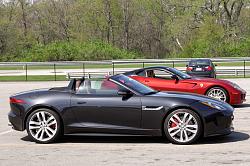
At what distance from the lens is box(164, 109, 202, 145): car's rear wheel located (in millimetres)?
8602

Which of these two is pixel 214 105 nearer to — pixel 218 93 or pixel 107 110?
pixel 107 110

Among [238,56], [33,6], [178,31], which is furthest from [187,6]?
[33,6]

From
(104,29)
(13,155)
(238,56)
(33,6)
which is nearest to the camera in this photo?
(13,155)

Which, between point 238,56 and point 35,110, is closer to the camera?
point 35,110

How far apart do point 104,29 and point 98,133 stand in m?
72.1

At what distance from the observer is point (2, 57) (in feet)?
223

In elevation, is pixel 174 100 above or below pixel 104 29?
below

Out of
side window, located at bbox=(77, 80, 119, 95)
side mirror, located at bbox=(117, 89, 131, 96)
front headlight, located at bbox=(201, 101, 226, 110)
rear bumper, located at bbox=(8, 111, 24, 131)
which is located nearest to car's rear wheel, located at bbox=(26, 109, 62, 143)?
rear bumper, located at bbox=(8, 111, 24, 131)

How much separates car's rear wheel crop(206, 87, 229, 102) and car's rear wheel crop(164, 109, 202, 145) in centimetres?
559

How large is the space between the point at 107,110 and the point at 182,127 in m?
1.37

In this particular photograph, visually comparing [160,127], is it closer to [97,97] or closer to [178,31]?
[97,97]

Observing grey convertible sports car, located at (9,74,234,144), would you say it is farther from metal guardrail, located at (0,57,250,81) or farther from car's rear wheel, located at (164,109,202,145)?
metal guardrail, located at (0,57,250,81)

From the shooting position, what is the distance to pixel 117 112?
8.88 metres

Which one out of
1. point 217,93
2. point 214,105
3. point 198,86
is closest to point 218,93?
point 217,93
